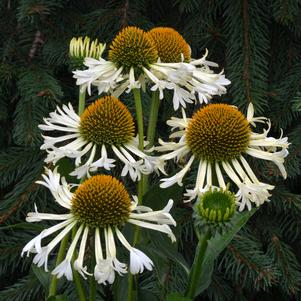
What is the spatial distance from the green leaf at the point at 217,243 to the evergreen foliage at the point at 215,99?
1.23ft

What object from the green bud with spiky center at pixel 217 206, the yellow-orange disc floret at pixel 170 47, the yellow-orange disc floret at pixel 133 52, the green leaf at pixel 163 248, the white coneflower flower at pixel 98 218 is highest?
the yellow-orange disc floret at pixel 133 52

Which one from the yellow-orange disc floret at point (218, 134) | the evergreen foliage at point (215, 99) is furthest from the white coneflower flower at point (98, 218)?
the evergreen foliage at point (215, 99)

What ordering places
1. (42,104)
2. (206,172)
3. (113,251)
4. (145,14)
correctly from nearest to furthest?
(113,251), (206,172), (42,104), (145,14)

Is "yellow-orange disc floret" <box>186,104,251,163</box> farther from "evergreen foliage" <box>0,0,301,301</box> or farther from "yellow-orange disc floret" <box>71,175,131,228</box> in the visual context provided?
"evergreen foliage" <box>0,0,301,301</box>

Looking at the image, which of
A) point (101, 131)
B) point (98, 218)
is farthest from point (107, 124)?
point (98, 218)

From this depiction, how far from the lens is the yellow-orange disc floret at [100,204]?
703 mm

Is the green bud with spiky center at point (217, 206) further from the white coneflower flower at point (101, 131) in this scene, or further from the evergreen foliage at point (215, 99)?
the evergreen foliage at point (215, 99)

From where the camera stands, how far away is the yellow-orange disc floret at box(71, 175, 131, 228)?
27.7 inches

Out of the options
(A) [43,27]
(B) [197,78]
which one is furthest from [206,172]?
(A) [43,27]

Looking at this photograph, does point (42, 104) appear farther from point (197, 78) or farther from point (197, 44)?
point (197, 78)

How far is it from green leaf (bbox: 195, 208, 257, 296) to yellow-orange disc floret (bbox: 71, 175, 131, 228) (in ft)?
0.34

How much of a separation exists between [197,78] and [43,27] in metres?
0.60

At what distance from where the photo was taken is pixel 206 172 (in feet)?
2.59

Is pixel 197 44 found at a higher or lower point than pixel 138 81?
lower
